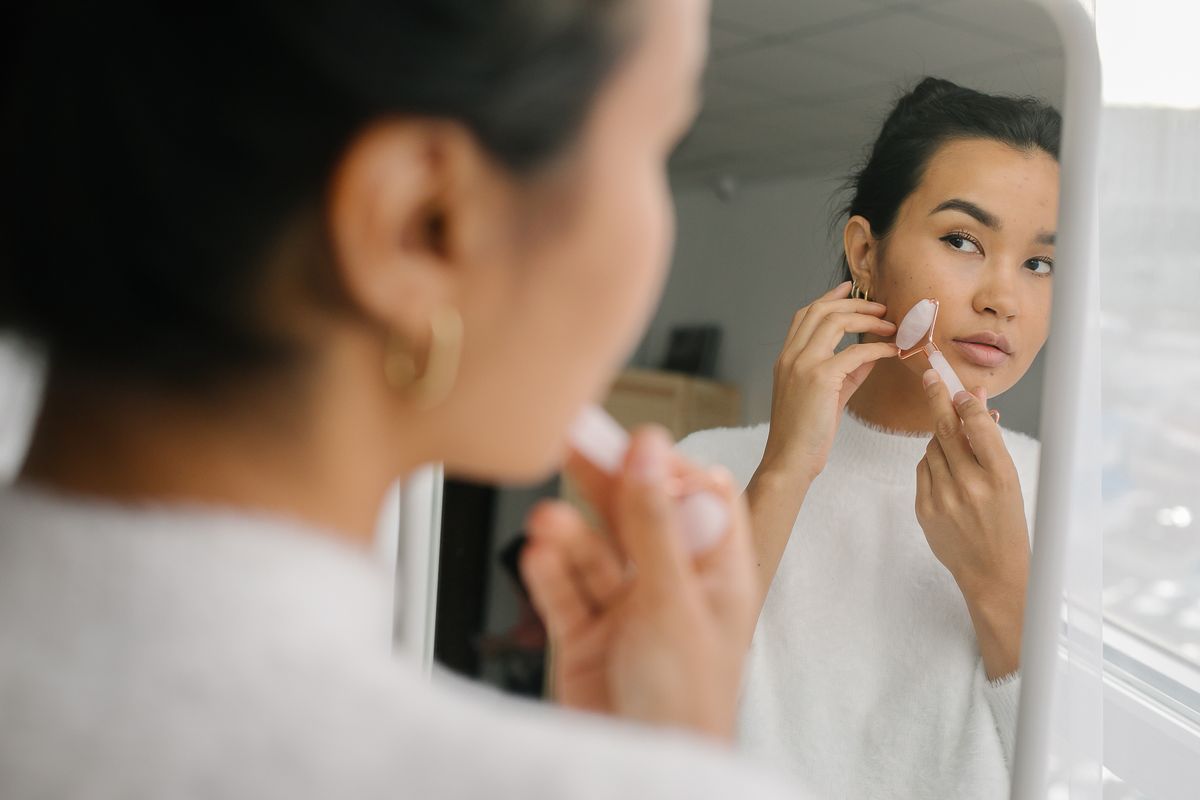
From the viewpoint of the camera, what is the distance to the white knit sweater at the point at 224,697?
0.76ft

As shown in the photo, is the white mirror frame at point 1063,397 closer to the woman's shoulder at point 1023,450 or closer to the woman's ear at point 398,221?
the woman's shoulder at point 1023,450

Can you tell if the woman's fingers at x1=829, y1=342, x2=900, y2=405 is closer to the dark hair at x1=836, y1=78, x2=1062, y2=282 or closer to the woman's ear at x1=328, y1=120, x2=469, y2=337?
the dark hair at x1=836, y1=78, x2=1062, y2=282

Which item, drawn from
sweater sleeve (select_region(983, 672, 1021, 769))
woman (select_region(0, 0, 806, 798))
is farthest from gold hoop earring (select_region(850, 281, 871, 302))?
woman (select_region(0, 0, 806, 798))

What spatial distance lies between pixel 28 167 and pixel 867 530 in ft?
1.54

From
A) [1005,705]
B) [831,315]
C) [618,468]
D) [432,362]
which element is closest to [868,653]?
[1005,705]

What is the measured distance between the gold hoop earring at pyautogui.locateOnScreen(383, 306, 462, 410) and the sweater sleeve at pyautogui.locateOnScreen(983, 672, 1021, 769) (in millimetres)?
451

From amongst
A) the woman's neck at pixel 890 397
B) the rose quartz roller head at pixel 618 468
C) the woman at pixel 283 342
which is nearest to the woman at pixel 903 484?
the woman's neck at pixel 890 397

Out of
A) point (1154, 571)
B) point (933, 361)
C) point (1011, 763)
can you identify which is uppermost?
point (933, 361)

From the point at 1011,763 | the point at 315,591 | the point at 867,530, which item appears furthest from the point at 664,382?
the point at 315,591

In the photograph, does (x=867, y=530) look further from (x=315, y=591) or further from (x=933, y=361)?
(x=315, y=591)

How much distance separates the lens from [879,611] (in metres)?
0.61

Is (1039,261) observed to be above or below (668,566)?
above

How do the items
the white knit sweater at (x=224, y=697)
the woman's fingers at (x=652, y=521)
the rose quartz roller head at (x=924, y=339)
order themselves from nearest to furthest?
the white knit sweater at (x=224, y=697) → the woman's fingers at (x=652, y=521) → the rose quartz roller head at (x=924, y=339)

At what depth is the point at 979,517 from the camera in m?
0.62
